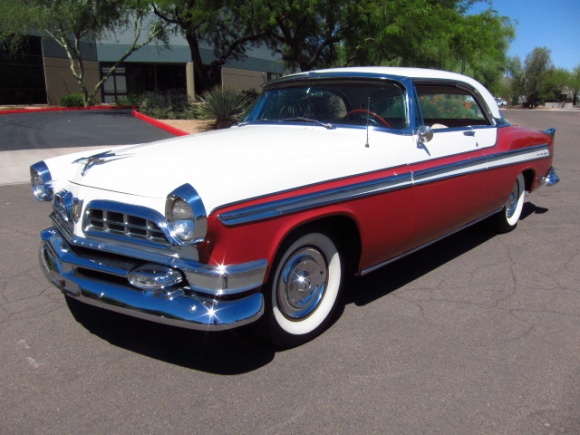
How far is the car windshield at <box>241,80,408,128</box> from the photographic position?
412 centimetres

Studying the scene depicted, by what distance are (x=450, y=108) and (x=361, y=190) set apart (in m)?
3.59

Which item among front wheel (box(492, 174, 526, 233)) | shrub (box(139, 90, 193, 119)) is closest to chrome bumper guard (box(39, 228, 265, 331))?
front wheel (box(492, 174, 526, 233))

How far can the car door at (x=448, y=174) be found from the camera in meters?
4.03

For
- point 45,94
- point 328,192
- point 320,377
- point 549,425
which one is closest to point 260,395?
point 320,377

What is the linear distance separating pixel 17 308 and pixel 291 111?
2582mm

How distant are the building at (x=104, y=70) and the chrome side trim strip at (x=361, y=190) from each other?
23.4m

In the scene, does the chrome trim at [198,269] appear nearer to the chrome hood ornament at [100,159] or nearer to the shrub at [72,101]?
the chrome hood ornament at [100,159]

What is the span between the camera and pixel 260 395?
2893 millimetres

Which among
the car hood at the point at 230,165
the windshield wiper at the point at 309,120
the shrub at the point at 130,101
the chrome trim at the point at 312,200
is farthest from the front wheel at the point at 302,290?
the shrub at the point at 130,101

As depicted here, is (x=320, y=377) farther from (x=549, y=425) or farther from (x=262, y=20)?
(x=262, y=20)

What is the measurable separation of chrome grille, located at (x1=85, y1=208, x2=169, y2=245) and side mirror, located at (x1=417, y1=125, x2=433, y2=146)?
2.07 metres

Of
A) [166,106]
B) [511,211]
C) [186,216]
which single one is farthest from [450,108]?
[166,106]

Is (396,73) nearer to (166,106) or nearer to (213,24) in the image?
(213,24)

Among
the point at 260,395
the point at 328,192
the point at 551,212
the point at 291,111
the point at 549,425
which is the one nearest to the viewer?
the point at 549,425
